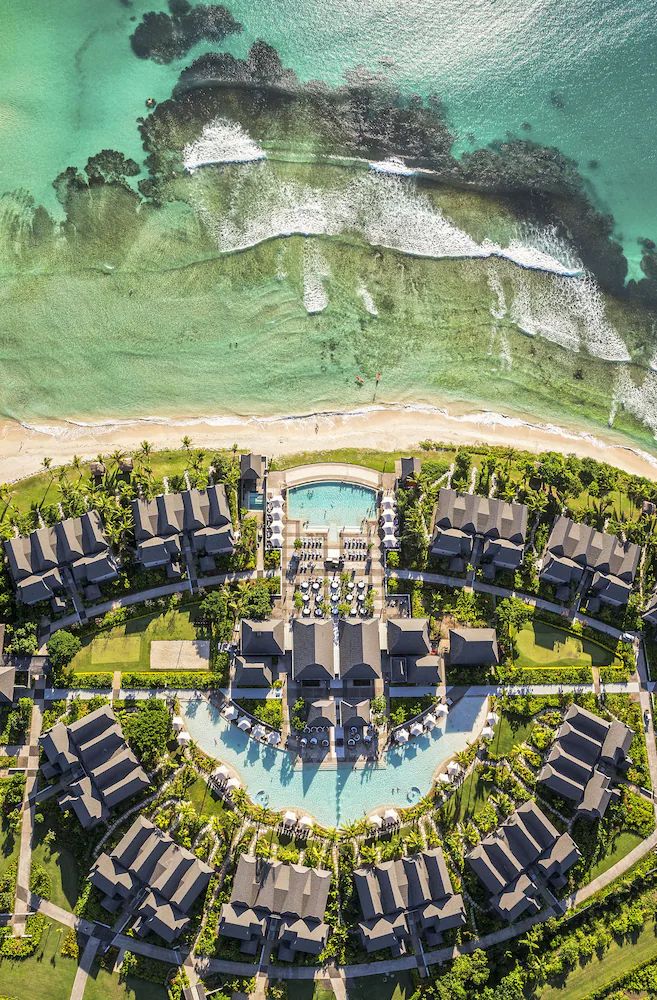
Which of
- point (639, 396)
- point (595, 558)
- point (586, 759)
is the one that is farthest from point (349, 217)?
point (586, 759)

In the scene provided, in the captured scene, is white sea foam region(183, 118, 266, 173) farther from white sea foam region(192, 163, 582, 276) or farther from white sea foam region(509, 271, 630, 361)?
white sea foam region(509, 271, 630, 361)

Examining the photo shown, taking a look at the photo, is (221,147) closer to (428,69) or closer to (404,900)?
(428,69)

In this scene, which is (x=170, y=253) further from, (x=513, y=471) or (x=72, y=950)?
(x=72, y=950)

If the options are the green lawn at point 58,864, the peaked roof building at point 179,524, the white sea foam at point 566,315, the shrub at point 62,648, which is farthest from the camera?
the white sea foam at point 566,315

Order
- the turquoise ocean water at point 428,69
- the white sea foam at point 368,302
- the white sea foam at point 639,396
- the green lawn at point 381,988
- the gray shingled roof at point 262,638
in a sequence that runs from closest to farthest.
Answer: the green lawn at point 381,988 < the gray shingled roof at point 262,638 < the white sea foam at point 368,302 < the turquoise ocean water at point 428,69 < the white sea foam at point 639,396

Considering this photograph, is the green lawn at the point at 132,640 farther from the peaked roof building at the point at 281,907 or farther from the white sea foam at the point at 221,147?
the white sea foam at the point at 221,147

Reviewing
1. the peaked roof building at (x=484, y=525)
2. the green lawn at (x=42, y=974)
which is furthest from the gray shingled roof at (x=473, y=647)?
the green lawn at (x=42, y=974)

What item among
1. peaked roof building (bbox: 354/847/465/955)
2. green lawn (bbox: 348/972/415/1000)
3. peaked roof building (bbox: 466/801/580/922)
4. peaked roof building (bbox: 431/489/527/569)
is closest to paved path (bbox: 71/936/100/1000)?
green lawn (bbox: 348/972/415/1000)

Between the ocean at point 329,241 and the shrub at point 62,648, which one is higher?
the ocean at point 329,241
